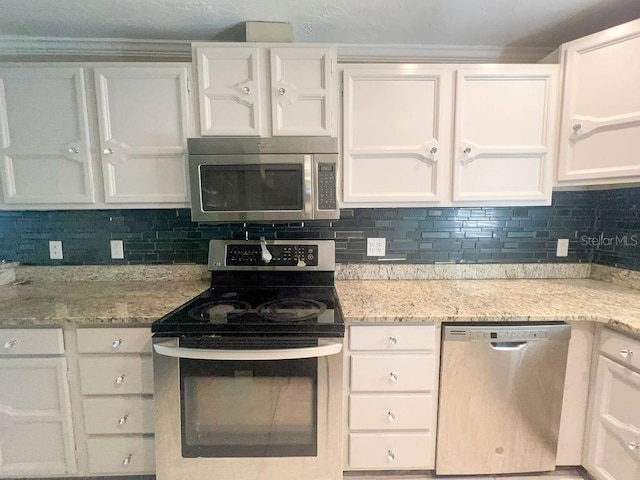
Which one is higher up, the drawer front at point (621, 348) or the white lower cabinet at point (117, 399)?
the drawer front at point (621, 348)

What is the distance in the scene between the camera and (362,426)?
146cm

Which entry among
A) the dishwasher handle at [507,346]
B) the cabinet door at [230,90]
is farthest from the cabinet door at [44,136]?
the dishwasher handle at [507,346]

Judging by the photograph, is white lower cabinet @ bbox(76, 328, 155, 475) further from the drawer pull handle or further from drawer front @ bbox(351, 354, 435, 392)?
the drawer pull handle

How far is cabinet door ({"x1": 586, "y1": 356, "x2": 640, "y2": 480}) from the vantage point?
49.6 inches

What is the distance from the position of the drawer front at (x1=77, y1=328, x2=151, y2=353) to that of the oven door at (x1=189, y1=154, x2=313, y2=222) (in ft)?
1.94

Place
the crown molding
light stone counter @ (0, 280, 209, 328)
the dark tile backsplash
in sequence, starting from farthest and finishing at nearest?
the dark tile backsplash, the crown molding, light stone counter @ (0, 280, 209, 328)

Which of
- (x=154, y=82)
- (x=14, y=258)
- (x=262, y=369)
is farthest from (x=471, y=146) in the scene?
(x=14, y=258)

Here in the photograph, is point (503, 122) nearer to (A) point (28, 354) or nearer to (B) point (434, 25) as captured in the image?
(B) point (434, 25)

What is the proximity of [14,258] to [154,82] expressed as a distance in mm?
1428

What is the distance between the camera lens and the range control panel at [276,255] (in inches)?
70.6

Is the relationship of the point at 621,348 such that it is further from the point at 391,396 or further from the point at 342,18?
the point at 342,18

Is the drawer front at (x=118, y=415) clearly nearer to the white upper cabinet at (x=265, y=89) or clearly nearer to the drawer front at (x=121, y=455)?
the drawer front at (x=121, y=455)

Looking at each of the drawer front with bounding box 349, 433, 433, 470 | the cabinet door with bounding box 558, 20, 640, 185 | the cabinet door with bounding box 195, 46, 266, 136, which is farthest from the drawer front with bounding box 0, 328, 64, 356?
the cabinet door with bounding box 558, 20, 640, 185

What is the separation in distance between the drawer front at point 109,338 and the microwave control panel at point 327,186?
100 cm
